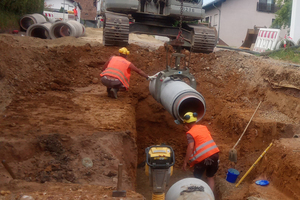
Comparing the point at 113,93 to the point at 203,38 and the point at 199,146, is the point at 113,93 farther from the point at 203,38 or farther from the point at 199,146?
the point at 203,38

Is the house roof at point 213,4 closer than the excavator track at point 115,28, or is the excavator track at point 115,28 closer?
the excavator track at point 115,28

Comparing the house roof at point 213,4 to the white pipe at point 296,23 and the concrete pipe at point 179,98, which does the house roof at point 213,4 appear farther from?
the concrete pipe at point 179,98

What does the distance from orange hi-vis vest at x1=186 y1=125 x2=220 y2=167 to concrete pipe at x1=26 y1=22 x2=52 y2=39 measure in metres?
10.9

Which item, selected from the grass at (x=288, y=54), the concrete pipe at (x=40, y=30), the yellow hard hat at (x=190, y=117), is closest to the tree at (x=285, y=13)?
the grass at (x=288, y=54)

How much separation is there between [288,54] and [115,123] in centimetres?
745

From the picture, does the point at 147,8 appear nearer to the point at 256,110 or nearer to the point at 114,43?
the point at 114,43

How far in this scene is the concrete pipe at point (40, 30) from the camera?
521 inches

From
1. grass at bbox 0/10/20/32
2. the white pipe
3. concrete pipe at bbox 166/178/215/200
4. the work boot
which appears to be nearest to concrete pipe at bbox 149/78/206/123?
the work boot

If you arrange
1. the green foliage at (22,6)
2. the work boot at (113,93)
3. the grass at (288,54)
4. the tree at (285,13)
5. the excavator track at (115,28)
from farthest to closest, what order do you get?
the tree at (285,13), the green foliage at (22,6), the grass at (288,54), the excavator track at (115,28), the work boot at (113,93)

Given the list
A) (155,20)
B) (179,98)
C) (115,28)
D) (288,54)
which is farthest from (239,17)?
(179,98)

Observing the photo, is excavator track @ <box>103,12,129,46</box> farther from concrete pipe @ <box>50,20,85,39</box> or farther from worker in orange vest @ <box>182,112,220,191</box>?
concrete pipe @ <box>50,20,85,39</box>

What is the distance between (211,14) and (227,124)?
858 inches

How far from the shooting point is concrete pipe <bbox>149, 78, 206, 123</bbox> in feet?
16.0

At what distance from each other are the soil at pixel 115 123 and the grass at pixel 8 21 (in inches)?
146
